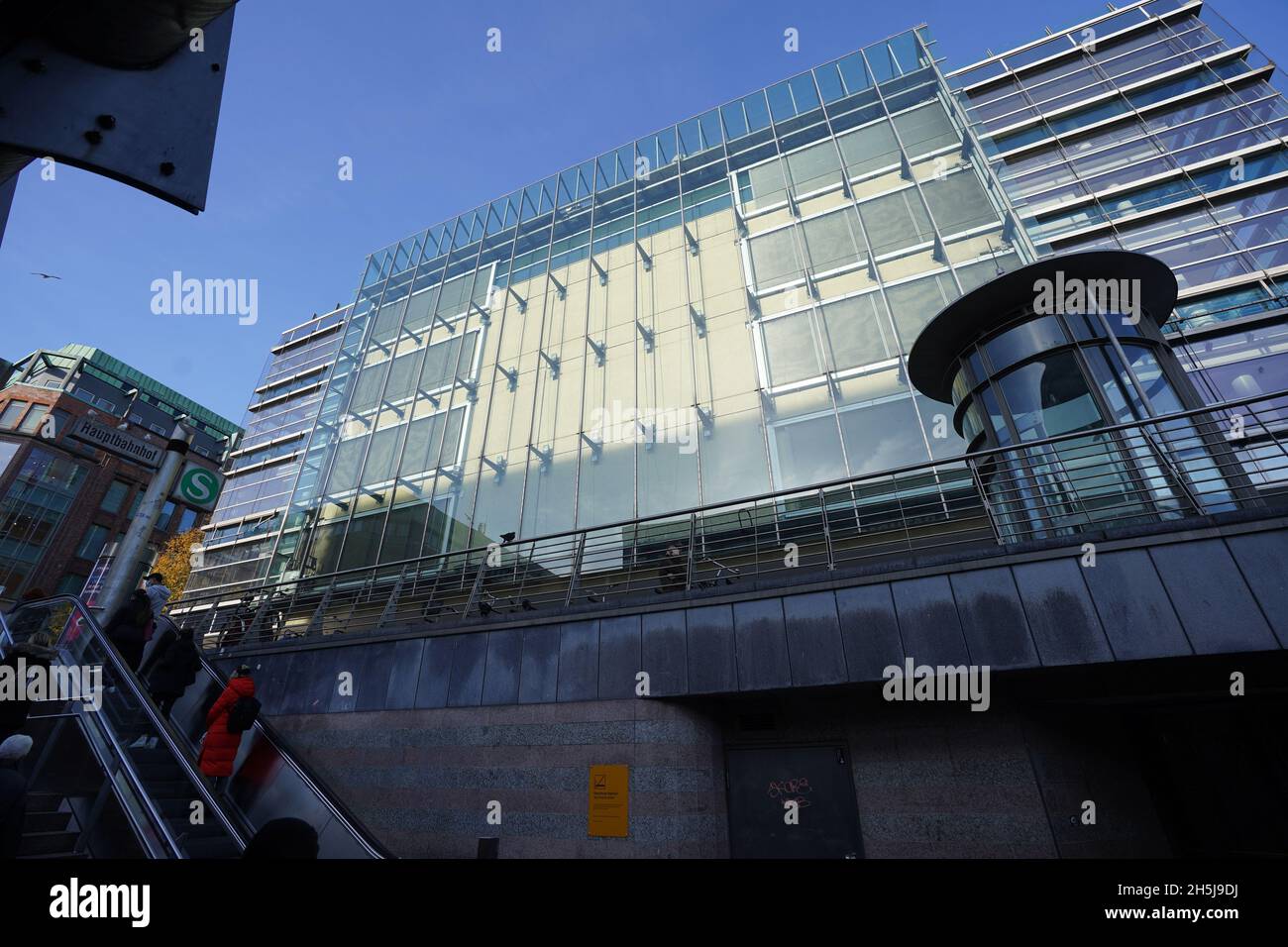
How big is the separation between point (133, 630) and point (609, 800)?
712 centimetres

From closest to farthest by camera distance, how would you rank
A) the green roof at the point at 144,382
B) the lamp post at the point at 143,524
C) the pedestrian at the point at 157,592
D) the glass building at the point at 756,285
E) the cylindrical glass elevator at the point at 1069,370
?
the lamp post at the point at 143,524 → the cylindrical glass elevator at the point at 1069,370 → the pedestrian at the point at 157,592 → the glass building at the point at 756,285 → the green roof at the point at 144,382

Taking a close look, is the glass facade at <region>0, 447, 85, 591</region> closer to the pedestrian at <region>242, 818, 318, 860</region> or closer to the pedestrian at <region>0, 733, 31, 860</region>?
the pedestrian at <region>0, 733, 31, 860</region>

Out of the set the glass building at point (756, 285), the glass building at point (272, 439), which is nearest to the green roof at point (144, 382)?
the glass building at point (272, 439)

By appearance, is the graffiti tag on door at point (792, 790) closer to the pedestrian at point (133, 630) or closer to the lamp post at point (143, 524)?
the lamp post at point (143, 524)

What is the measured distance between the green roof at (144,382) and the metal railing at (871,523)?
60344 millimetres

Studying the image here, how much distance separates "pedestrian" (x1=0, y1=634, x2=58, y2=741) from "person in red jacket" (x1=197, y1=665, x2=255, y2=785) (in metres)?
1.74

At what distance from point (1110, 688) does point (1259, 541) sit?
2139mm

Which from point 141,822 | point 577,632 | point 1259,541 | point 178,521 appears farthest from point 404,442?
point 178,521

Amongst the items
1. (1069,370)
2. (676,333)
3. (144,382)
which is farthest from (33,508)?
(1069,370)

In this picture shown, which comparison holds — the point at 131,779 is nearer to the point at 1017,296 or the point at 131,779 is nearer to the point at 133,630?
the point at 133,630

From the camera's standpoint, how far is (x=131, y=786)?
5.50 meters

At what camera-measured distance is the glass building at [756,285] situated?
15070mm

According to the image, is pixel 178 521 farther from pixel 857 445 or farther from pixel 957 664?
pixel 957 664

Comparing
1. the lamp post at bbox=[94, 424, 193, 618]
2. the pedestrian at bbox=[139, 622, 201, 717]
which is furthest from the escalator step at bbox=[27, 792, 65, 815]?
the pedestrian at bbox=[139, 622, 201, 717]
